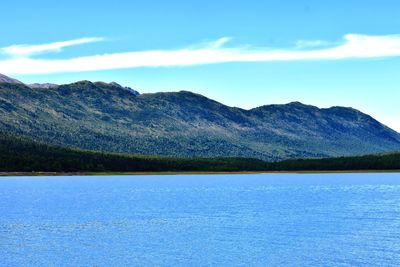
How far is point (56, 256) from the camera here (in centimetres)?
7362

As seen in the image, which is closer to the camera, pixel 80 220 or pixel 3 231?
pixel 3 231

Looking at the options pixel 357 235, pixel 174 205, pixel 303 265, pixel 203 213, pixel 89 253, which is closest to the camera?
pixel 303 265

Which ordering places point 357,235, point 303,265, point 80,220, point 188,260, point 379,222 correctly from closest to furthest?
point 303,265 < point 188,260 < point 357,235 < point 379,222 < point 80,220

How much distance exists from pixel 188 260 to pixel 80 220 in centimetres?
5005

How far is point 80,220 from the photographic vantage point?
11612 cm

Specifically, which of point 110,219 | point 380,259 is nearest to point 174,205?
point 110,219

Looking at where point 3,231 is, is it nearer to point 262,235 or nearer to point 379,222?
point 262,235

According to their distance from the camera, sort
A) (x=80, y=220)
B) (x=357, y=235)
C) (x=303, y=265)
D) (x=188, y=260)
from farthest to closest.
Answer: (x=80, y=220)
(x=357, y=235)
(x=188, y=260)
(x=303, y=265)

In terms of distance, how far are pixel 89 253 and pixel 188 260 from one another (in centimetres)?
1360

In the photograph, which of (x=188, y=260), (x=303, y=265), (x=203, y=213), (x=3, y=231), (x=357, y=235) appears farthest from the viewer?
(x=203, y=213)

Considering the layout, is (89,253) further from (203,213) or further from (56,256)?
(203,213)

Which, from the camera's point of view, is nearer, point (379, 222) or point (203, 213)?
point (379, 222)

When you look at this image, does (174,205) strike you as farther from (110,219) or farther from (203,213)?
(110,219)

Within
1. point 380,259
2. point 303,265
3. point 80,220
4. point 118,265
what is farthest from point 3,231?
point 380,259
